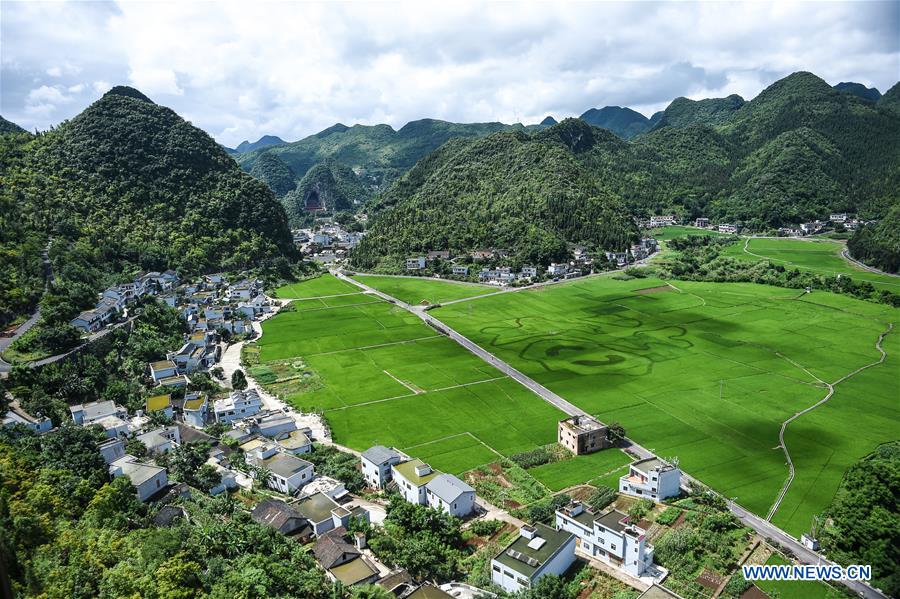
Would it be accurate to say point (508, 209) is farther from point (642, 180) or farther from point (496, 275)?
point (642, 180)

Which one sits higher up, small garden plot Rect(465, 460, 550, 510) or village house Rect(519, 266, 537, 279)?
village house Rect(519, 266, 537, 279)

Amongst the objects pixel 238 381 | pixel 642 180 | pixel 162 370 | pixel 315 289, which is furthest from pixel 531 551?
pixel 642 180

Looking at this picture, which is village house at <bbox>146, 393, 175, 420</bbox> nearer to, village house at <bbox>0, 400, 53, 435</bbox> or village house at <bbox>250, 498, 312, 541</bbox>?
village house at <bbox>0, 400, 53, 435</bbox>

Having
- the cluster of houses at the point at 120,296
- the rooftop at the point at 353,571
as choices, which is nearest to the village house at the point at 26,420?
the cluster of houses at the point at 120,296

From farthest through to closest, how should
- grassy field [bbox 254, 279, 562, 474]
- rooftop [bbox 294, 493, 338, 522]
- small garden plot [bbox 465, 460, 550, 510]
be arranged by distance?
grassy field [bbox 254, 279, 562, 474], small garden plot [bbox 465, 460, 550, 510], rooftop [bbox 294, 493, 338, 522]

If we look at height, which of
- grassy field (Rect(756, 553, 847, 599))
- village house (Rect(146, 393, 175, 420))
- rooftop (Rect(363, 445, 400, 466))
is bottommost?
grassy field (Rect(756, 553, 847, 599))

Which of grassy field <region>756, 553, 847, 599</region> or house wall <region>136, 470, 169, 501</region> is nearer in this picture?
grassy field <region>756, 553, 847, 599</region>

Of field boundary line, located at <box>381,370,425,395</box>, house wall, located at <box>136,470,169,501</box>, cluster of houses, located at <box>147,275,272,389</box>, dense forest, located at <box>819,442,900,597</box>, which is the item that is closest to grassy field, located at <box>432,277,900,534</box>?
dense forest, located at <box>819,442,900,597</box>
